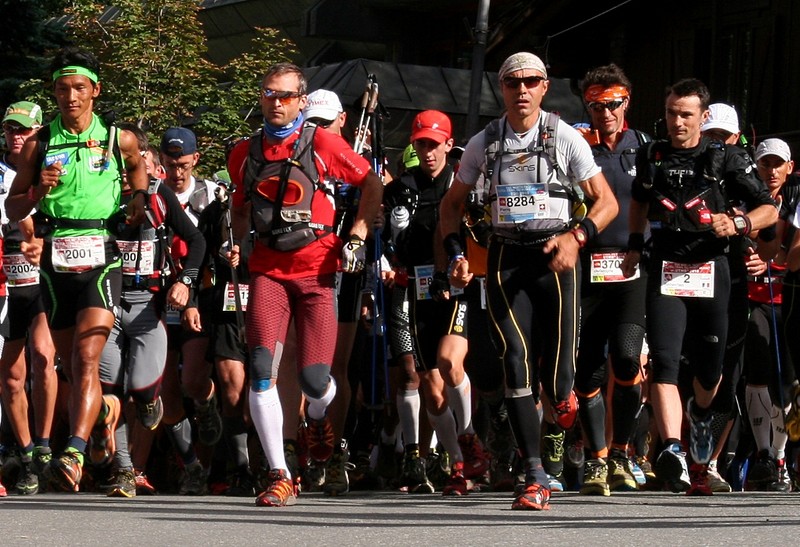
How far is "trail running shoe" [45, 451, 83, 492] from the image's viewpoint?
32.0ft

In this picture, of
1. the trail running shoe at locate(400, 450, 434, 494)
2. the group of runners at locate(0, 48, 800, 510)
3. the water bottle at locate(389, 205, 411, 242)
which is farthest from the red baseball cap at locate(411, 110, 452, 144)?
the trail running shoe at locate(400, 450, 434, 494)

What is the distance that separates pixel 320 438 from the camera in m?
10.7

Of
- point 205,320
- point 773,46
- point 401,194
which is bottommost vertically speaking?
point 205,320

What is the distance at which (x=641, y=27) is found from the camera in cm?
2595

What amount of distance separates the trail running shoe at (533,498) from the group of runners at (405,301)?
0.03 ft

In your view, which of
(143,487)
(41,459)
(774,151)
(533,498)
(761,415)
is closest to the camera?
(533,498)

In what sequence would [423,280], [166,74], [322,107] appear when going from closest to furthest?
[423,280] < [322,107] < [166,74]

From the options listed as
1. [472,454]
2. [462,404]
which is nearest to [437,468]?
[472,454]

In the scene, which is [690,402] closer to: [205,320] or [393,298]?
[393,298]

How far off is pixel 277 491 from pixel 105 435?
1.61 meters

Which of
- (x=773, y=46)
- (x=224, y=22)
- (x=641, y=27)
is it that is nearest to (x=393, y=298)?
(x=773, y=46)

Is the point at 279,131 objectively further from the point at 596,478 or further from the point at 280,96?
the point at 596,478

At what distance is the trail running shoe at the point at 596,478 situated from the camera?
1082cm

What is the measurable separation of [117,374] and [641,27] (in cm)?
1566
